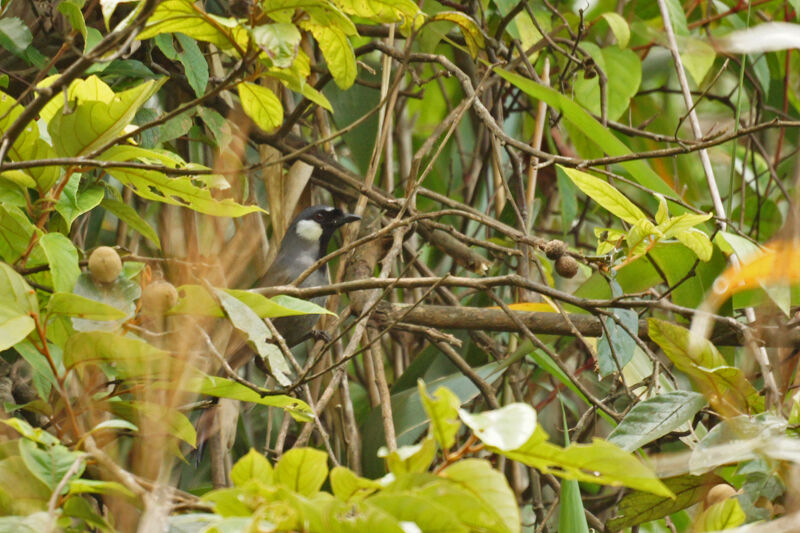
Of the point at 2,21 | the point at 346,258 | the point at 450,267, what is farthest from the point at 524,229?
the point at 2,21

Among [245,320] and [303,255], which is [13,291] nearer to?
[245,320]

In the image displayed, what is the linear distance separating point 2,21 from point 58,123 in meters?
0.77

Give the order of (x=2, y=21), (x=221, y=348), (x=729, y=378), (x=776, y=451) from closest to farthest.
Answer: (x=776, y=451), (x=729, y=378), (x=2, y=21), (x=221, y=348)

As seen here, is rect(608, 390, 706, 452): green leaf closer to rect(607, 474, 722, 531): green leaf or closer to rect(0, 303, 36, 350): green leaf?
rect(607, 474, 722, 531): green leaf

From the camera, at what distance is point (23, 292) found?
1125 millimetres

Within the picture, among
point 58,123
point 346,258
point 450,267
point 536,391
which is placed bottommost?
point 536,391

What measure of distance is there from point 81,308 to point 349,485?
1.52 ft

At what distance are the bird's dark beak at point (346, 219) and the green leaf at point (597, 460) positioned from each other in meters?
1.74

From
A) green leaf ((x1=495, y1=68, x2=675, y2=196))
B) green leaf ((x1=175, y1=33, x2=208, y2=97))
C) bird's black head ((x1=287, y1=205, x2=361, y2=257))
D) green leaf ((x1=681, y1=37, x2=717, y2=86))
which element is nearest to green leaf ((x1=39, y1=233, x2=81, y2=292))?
green leaf ((x1=175, y1=33, x2=208, y2=97))

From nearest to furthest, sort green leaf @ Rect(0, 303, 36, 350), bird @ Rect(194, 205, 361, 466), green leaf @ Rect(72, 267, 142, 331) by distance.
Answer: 1. green leaf @ Rect(0, 303, 36, 350)
2. green leaf @ Rect(72, 267, 142, 331)
3. bird @ Rect(194, 205, 361, 466)

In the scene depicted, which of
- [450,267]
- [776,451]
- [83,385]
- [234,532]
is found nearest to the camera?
[234,532]

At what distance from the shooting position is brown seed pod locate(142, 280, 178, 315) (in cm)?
124

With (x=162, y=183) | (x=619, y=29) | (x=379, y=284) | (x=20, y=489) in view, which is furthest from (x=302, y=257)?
(x=20, y=489)

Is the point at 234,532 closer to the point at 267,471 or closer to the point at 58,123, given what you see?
the point at 267,471
